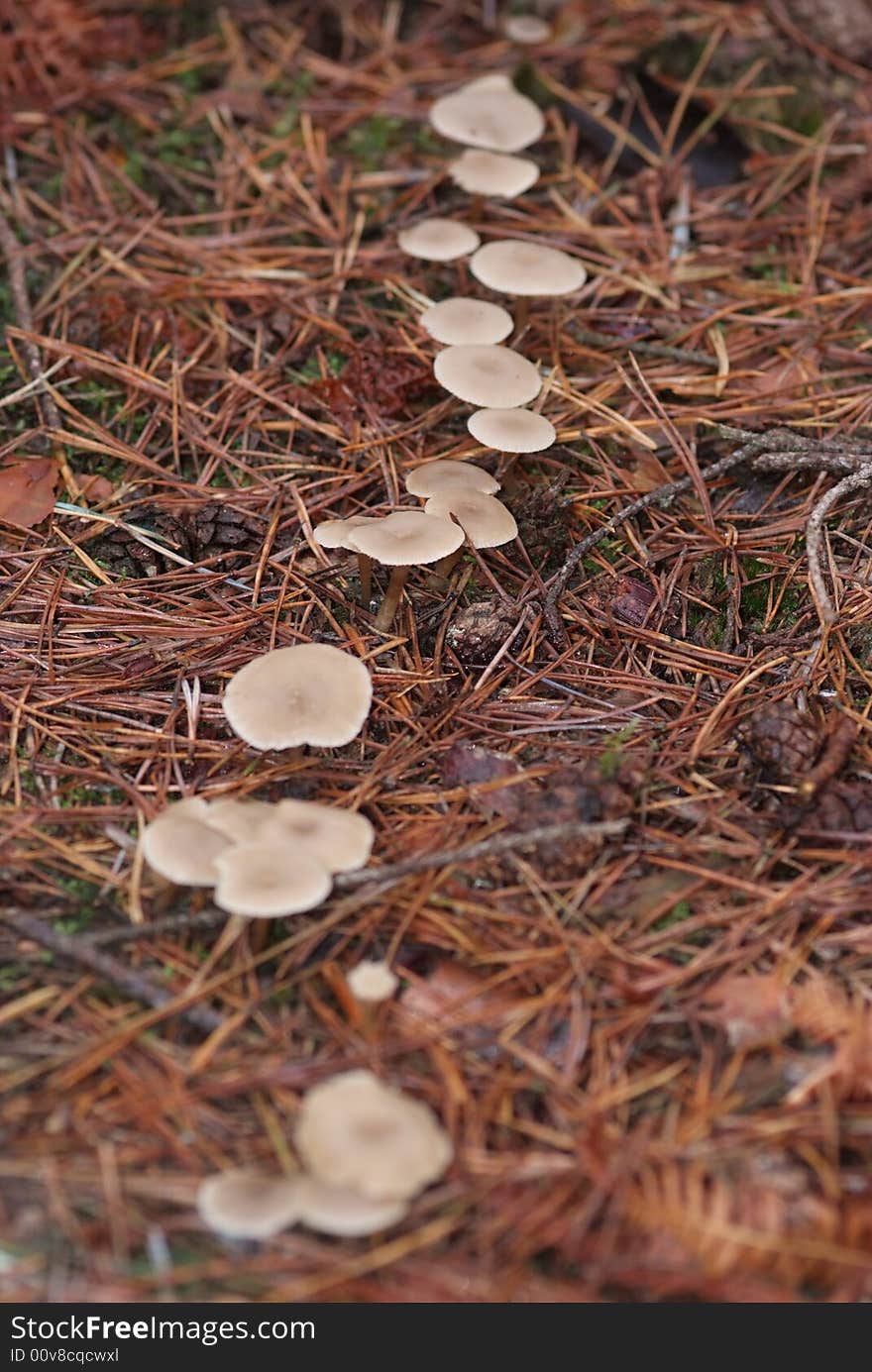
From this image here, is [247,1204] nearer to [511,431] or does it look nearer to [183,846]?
[183,846]

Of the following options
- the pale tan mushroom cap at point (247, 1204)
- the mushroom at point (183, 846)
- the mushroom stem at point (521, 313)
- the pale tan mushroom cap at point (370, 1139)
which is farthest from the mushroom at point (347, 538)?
the pale tan mushroom cap at point (247, 1204)

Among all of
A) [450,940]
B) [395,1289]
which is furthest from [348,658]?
[395,1289]

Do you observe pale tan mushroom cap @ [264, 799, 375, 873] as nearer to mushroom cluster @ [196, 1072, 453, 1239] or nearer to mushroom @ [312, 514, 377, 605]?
mushroom cluster @ [196, 1072, 453, 1239]

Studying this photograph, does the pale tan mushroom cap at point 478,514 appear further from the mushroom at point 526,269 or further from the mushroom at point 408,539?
the mushroom at point 526,269

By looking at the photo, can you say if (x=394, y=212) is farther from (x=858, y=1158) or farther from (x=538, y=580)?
(x=858, y=1158)

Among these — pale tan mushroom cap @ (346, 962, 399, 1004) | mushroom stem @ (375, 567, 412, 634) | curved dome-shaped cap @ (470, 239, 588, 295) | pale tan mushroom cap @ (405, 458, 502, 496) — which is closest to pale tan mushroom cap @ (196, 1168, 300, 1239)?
pale tan mushroom cap @ (346, 962, 399, 1004)
